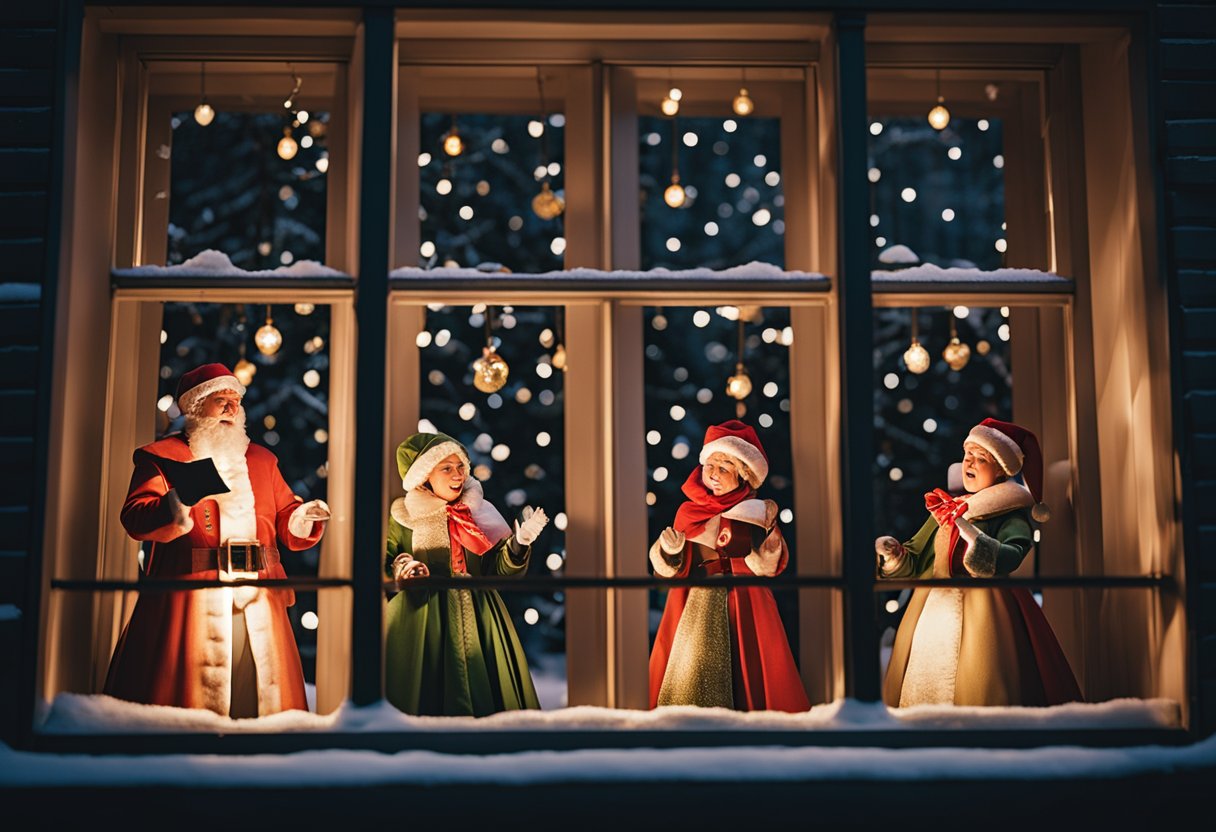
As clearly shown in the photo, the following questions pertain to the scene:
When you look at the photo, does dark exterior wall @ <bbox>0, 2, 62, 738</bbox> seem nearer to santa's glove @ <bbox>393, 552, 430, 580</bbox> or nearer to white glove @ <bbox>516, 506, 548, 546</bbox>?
santa's glove @ <bbox>393, 552, 430, 580</bbox>

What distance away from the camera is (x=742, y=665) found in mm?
3834

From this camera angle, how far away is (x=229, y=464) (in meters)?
3.89

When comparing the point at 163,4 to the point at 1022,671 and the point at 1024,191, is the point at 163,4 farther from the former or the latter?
the point at 1022,671

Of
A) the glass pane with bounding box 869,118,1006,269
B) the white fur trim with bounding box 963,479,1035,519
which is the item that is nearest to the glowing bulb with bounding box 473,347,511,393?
the white fur trim with bounding box 963,479,1035,519

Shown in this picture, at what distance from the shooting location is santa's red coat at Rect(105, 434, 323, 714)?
3602 millimetres

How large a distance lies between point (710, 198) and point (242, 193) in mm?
2646

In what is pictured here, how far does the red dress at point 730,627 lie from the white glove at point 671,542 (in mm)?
Answer: 19

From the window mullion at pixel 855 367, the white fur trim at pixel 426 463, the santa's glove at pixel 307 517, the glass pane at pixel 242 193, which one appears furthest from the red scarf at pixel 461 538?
the glass pane at pixel 242 193

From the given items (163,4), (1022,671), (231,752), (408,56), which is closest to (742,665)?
(1022,671)

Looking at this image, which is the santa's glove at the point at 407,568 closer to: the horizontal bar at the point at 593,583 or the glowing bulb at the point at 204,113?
the horizontal bar at the point at 593,583

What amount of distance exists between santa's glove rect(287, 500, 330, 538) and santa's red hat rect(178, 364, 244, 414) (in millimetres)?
417

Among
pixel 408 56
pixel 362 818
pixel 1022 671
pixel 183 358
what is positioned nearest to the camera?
pixel 362 818

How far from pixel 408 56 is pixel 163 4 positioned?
822 mm

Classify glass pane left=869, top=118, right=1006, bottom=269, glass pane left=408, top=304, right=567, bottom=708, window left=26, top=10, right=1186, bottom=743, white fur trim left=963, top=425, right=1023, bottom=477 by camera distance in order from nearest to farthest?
window left=26, top=10, right=1186, bottom=743, white fur trim left=963, top=425, right=1023, bottom=477, glass pane left=408, top=304, right=567, bottom=708, glass pane left=869, top=118, right=1006, bottom=269
